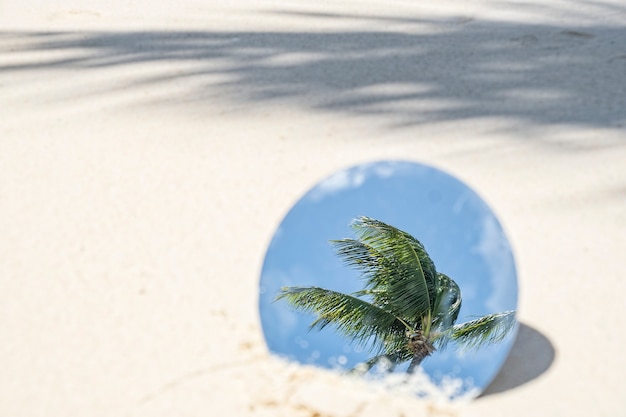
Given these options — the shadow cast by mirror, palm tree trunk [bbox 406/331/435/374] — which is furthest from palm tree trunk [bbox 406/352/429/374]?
the shadow cast by mirror

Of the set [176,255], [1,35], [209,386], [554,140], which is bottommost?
[209,386]

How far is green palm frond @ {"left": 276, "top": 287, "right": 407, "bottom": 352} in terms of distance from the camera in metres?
1.25

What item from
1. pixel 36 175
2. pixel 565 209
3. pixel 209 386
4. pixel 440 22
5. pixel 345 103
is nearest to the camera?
pixel 209 386

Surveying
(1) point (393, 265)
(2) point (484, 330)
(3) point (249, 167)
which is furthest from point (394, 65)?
(2) point (484, 330)

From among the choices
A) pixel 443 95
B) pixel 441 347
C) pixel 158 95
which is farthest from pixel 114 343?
pixel 443 95

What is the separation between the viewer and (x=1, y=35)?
2.69m

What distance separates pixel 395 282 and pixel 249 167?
549 mm

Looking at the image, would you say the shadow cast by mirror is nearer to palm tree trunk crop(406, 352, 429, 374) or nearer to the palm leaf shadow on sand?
palm tree trunk crop(406, 352, 429, 374)

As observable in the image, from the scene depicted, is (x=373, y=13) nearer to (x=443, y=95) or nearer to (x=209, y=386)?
(x=443, y=95)

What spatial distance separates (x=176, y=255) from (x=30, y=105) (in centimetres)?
87

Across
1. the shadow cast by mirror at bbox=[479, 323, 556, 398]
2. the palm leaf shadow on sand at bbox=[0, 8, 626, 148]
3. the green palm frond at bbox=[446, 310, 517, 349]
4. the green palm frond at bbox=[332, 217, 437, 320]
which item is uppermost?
the palm leaf shadow on sand at bbox=[0, 8, 626, 148]

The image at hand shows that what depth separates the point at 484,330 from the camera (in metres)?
1.22

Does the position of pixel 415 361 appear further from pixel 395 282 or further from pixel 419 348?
pixel 395 282

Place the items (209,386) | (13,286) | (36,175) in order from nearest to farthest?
(209,386), (13,286), (36,175)
